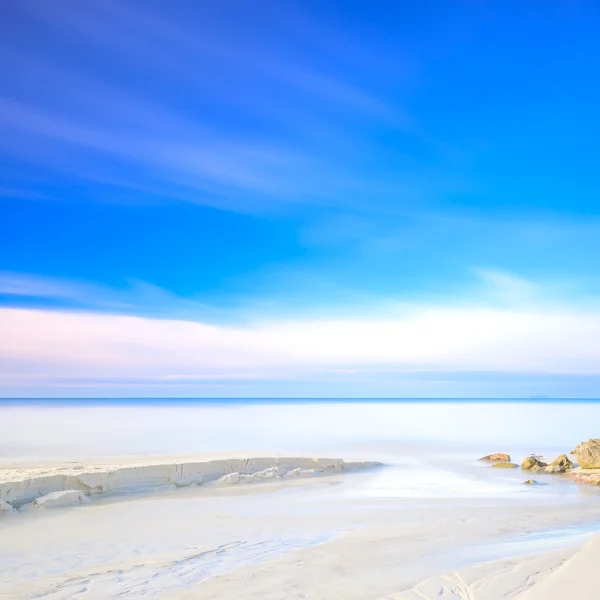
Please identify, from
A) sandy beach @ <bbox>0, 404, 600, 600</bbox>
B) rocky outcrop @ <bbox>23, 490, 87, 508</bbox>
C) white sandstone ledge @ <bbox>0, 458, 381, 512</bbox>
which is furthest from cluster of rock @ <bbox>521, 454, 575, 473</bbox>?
rocky outcrop @ <bbox>23, 490, 87, 508</bbox>

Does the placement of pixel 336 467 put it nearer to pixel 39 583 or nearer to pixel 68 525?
pixel 68 525

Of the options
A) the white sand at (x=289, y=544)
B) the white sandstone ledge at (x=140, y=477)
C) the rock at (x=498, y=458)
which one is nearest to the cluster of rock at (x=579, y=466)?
the rock at (x=498, y=458)

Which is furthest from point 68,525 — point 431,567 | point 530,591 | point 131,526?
point 530,591

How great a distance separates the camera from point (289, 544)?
8.84m

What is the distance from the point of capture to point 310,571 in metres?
7.30

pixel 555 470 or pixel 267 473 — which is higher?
pixel 267 473

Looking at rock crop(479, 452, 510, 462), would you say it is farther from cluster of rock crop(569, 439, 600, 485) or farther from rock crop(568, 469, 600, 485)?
rock crop(568, 469, 600, 485)

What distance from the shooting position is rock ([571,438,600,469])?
59.3 ft

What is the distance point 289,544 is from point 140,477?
6027 millimetres

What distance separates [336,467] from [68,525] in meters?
9.62

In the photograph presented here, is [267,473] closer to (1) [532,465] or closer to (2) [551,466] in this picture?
(1) [532,465]

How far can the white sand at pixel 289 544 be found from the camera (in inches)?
259

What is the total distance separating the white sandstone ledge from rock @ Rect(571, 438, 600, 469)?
303 inches

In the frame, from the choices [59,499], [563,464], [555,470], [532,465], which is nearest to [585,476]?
[555,470]
